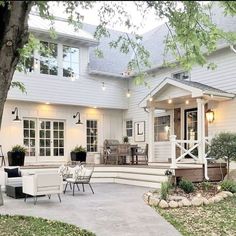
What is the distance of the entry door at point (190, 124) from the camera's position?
14.0 meters

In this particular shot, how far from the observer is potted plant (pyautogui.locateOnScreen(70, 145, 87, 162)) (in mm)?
15789

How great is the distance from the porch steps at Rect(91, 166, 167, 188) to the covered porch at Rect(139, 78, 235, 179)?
2.29 feet

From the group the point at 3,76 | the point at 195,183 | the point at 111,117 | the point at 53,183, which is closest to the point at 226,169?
the point at 195,183

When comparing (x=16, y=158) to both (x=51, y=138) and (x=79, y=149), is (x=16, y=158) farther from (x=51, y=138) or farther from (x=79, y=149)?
(x=79, y=149)

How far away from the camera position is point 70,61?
16.0m

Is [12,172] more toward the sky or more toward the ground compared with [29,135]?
more toward the ground

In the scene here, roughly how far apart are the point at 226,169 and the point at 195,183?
1559 millimetres

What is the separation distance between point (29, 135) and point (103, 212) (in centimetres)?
875

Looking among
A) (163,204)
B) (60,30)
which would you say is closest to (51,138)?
(60,30)

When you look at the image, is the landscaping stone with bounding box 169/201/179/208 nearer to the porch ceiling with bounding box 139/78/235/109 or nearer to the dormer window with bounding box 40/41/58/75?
the porch ceiling with bounding box 139/78/235/109

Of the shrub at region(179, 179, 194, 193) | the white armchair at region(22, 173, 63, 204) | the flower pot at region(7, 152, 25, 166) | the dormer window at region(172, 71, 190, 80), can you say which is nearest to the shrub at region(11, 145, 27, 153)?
the flower pot at region(7, 152, 25, 166)

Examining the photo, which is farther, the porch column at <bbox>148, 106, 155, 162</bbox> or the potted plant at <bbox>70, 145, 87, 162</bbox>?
the potted plant at <bbox>70, 145, 87, 162</bbox>

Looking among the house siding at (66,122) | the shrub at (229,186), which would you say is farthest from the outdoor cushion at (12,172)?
the shrub at (229,186)

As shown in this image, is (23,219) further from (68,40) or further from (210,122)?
(68,40)
